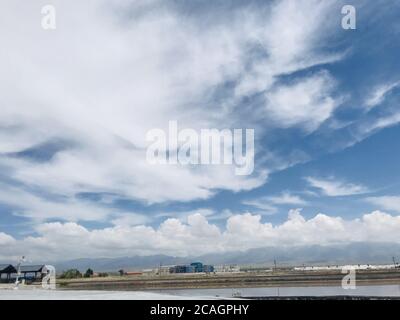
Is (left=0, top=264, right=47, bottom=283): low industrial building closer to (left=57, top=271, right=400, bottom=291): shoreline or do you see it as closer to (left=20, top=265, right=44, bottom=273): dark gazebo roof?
(left=20, top=265, right=44, bottom=273): dark gazebo roof

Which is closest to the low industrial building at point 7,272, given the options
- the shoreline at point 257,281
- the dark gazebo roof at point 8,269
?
the dark gazebo roof at point 8,269

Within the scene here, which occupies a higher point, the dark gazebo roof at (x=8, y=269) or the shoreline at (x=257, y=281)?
the dark gazebo roof at (x=8, y=269)

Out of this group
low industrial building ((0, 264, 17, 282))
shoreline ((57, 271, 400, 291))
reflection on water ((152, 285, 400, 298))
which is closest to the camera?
reflection on water ((152, 285, 400, 298))

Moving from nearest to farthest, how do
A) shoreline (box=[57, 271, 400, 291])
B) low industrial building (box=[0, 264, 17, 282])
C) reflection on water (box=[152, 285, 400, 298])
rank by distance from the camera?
reflection on water (box=[152, 285, 400, 298]) < low industrial building (box=[0, 264, 17, 282]) < shoreline (box=[57, 271, 400, 291])

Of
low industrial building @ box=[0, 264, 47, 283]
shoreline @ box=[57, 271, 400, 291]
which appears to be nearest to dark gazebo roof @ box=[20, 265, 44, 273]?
low industrial building @ box=[0, 264, 47, 283]

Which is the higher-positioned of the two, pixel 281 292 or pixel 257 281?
pixel 281 292

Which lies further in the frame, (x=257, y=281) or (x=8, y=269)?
(x=257, y=281)

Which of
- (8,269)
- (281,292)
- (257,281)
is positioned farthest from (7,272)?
(257,281)

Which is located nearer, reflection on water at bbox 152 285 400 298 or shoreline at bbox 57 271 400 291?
reflection on water at bbox 152 285 400 298

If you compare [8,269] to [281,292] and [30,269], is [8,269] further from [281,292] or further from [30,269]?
[281,292]

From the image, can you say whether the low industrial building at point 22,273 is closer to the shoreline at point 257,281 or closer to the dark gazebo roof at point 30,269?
the dark gazebo roof at point 30,269

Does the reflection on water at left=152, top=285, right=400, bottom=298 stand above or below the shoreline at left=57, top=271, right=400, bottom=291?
above
